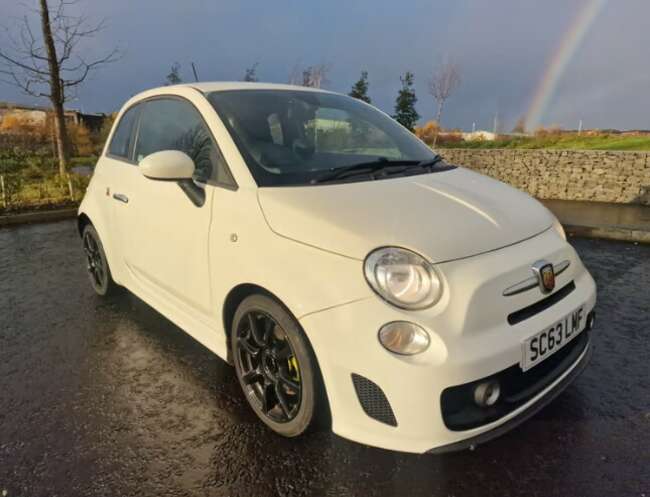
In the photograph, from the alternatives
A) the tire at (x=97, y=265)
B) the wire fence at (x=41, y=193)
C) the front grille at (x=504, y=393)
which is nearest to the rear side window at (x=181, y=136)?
the tire at (x=97, y=265)

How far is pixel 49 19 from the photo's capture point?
9688 mm

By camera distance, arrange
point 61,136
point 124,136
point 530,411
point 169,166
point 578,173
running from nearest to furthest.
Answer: point 530,411 < point 169,166 < point 124,136 < point 61,136 < point 578,173

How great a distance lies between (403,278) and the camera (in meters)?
1.88

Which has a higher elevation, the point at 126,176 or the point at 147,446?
the point at 126,176

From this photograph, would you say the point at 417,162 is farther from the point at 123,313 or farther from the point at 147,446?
the point at 123,313

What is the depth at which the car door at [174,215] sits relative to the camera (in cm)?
258

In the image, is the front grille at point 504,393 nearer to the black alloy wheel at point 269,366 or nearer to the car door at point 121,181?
the black alloy wheel at point 269,366

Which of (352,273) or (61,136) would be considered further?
(61,136)

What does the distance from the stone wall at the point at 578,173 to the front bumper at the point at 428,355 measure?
13437 millimetres

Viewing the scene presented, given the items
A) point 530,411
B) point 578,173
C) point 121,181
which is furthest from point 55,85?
point 578,173

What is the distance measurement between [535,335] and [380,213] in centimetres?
83

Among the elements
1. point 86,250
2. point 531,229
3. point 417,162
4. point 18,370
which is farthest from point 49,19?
point 531,229

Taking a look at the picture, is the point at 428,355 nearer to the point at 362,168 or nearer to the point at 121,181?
the point at 362,168

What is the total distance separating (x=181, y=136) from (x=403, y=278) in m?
1.77
